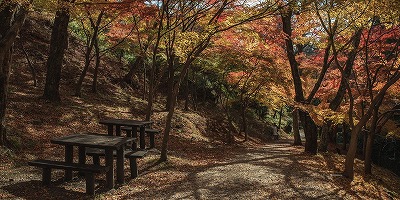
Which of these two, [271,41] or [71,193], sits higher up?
[271,41]

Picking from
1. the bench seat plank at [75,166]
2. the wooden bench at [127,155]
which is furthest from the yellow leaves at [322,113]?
the bench seat plank at [75,166]

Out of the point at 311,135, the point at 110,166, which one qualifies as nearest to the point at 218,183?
the point at 110,166

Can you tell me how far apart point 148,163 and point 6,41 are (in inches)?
200

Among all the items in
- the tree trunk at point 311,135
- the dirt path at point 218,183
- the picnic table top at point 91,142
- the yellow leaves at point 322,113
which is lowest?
the dirt path at point 218,183

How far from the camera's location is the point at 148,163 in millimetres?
10125

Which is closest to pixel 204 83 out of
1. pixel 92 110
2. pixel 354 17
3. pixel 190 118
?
pixel 190 118

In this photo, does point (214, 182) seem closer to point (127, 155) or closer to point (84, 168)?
point (127, 155)

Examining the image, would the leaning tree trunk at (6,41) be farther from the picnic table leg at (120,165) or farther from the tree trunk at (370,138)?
the tree trunk at (370,138)

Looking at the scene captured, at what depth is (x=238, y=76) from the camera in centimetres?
1958

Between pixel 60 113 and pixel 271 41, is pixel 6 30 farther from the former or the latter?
pixel 271 41

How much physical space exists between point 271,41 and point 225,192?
35.6ft

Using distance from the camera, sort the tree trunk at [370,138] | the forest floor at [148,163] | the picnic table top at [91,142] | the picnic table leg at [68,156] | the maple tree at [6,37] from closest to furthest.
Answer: the picnic table top at [91,142] < the picnic table leg at [68,156] < the forest floor at [148,163] < the maple tree at [6,37] < the tree trunk at [370,138]

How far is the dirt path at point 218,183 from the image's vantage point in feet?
22.3

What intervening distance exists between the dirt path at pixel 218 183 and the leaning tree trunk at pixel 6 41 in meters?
1.72
